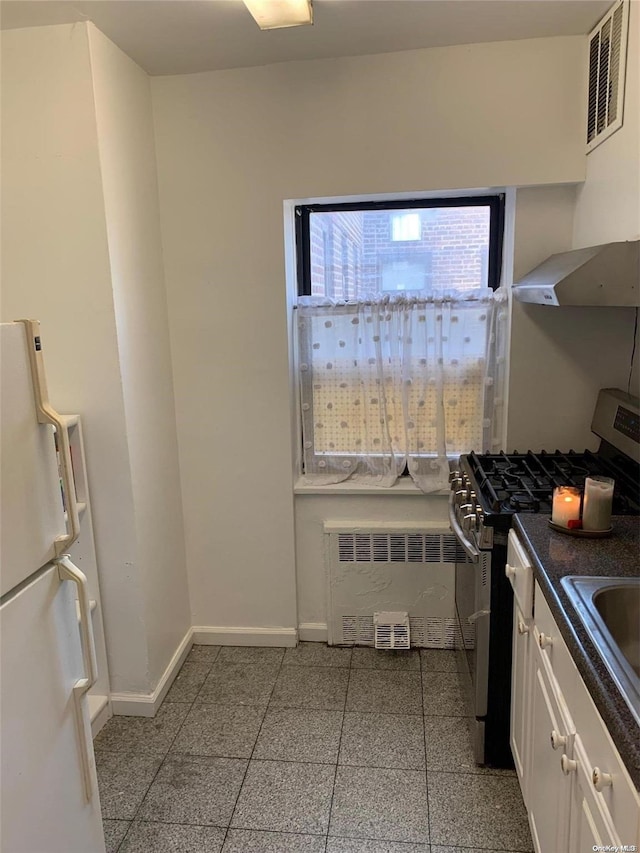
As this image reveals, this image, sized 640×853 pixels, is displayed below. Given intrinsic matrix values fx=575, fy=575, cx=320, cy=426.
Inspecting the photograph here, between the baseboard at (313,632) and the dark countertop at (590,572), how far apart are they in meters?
1.41

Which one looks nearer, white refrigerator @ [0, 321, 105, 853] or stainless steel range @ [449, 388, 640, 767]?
white refrigerator @ [0, 321, 105, 853]

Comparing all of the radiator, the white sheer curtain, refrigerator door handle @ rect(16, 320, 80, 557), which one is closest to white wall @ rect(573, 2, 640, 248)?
the white sheer curtain

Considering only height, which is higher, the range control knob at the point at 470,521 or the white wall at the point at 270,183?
the white wall at the point at 270,183

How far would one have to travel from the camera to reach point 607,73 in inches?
79.4

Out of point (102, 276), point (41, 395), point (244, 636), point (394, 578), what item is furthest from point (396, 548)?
point (41, 395)

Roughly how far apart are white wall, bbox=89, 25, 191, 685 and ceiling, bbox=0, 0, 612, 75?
0.13 m

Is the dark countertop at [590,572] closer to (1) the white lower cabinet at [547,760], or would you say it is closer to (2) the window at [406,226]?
(1) the white lower cabinet at [547,760]

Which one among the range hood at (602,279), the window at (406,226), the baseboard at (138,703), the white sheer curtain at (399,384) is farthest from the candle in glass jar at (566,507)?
the baseboard at (138,703)

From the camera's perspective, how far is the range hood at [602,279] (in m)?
1.70

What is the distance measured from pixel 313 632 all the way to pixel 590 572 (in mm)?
1724

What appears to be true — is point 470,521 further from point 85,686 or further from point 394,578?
point 85,686

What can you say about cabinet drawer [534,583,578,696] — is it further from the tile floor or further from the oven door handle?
the tile floor

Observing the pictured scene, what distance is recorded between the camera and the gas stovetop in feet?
6.32

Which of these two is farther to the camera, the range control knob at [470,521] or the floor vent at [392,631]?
the floor vent at [392,631]
